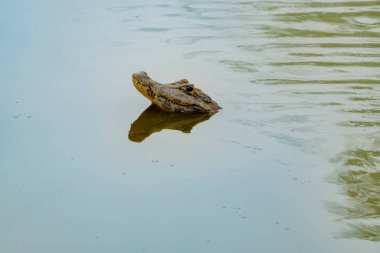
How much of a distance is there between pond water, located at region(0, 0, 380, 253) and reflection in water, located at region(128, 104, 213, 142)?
0.07 feet

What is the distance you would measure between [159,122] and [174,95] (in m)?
0.34

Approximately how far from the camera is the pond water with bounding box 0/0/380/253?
19.3ft

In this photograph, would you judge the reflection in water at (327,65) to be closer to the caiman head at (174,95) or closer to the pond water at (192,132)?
the pond water at (192,132)

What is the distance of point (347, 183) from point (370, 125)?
1414 mm

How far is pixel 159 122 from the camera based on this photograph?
316 inches

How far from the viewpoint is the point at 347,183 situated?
6.60 meters

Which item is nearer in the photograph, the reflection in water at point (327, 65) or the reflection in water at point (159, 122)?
the reflection in water at point (327, 65)

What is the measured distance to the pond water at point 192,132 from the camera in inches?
232

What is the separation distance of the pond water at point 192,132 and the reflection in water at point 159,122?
2 cm

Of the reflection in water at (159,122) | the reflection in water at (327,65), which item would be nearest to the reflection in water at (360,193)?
the reflection in water at (327,65)

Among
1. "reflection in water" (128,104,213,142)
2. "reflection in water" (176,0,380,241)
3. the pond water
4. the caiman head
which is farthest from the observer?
the caiman head

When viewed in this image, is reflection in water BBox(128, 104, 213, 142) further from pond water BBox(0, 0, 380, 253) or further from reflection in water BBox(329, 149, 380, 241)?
reflection in water BBox(329, 149, 380, 241)

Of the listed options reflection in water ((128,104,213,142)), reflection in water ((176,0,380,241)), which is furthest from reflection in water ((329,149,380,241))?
reflection in water ((128,104,213,142))

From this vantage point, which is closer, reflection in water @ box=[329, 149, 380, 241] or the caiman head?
reflection in water @ box=[329, 149, 380, 241]
